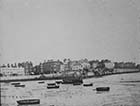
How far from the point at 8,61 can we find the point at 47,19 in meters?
0.47

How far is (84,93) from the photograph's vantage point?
7.22 ft

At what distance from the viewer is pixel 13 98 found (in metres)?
2.07

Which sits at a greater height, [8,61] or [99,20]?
[99,20]

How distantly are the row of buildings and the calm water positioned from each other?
3.3 inches

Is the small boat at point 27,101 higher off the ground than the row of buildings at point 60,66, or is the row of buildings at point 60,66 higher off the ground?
the row of buildings at point 60,66

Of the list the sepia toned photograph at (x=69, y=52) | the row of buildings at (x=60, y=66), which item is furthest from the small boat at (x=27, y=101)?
the row of buildings at (x=60, y=66)

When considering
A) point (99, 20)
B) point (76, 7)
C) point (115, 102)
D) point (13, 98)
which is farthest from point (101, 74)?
point (13, 98)

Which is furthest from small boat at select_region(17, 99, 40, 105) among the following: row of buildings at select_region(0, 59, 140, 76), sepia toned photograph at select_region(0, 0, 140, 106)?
row of buildings at select_region(0, 59, 140, 76)

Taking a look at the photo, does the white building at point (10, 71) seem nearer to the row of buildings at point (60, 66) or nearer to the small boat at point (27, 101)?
the row of buildings at point (60, 66)

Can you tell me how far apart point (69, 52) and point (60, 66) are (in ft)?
0.47

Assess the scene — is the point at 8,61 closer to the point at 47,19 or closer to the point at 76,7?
the point at 47,19

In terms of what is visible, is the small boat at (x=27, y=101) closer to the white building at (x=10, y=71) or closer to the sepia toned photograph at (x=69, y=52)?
the sepia toned photograph at (x=69, y=52)

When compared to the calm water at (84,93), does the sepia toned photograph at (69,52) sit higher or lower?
higher

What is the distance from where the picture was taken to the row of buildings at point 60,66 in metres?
2.08
